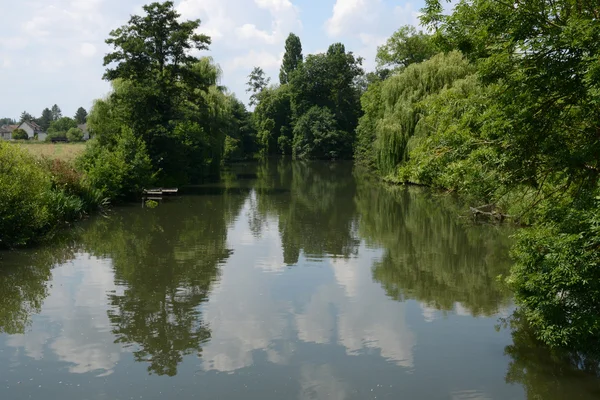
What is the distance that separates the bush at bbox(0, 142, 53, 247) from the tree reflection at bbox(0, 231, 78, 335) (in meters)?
0.54

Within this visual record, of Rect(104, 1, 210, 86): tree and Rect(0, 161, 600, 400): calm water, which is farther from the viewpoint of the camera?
Rect(104, 1, 210, 86): tree

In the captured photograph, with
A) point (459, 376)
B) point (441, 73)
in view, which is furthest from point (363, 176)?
point (459, 376)

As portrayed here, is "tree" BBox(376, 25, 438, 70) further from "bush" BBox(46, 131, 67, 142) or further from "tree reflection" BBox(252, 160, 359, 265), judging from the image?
"bush" BBox(46, 131, 67, 142)

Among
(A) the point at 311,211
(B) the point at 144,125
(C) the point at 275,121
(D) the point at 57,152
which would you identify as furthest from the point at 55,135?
(A) the point at 311,211

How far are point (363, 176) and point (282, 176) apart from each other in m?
6.75

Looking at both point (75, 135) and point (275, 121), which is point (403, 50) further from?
point (75, 135)

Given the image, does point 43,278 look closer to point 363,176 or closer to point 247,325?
point 247,325

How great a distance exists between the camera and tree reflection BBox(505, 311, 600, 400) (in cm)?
820

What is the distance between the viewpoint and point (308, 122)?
235ft

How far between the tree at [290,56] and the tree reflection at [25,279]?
71.3m

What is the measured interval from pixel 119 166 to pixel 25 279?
13280mm

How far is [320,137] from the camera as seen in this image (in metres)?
71.4

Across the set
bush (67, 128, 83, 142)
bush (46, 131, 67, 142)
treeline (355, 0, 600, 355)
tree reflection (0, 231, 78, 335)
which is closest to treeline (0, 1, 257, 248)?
tree reflection (0, 231, 78, 335)

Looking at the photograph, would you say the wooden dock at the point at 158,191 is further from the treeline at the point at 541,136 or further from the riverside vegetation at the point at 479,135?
the treeline at the point at 541,136
